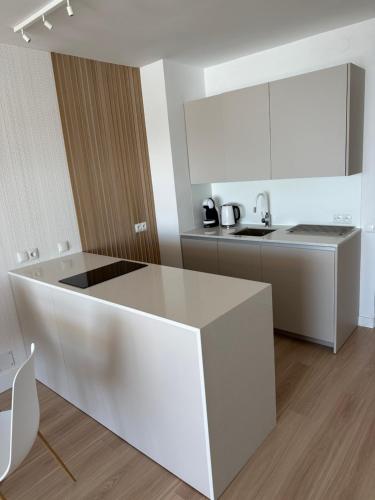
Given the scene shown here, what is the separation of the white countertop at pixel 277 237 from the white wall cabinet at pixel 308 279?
32 millimetres

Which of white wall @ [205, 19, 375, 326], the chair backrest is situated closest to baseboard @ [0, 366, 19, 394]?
the chair backrest

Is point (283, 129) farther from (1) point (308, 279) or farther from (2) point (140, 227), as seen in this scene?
(2) point (140, 227)

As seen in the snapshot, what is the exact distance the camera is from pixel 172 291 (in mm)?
1826

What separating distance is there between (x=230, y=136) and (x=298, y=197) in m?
0.80

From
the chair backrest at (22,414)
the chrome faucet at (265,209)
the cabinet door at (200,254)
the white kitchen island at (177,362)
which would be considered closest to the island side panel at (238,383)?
the white kitchen island at (177,362)

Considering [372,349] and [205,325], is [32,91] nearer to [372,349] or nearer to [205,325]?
[205,325]

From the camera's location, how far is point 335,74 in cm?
243

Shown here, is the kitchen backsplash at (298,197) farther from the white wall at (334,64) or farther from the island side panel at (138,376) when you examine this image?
the island side panel at (138,376)

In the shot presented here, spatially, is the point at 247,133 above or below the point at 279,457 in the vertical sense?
above

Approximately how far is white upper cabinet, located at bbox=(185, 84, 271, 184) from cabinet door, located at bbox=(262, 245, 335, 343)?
2.33 feet

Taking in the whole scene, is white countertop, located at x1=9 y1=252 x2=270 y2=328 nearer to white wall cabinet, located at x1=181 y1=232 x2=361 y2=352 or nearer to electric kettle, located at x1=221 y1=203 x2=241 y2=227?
white wall cabinet, located at x1=181 y1=232 x2=361 y2=352

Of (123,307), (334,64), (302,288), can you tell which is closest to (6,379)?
(123,307)

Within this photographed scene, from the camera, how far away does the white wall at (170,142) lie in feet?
10.4

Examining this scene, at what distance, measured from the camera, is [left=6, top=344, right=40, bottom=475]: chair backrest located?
125cm
